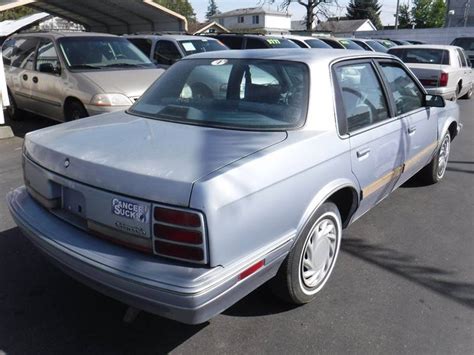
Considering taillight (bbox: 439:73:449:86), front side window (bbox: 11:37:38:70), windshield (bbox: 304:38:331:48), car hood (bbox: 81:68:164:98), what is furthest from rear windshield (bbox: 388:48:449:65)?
front side window (bbox: 11:37:38:70)

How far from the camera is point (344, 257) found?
12.0 ft

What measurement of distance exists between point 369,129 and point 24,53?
714 cm


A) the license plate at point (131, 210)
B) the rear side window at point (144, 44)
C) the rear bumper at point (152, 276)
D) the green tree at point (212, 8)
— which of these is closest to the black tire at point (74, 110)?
the rear side window at point (144, 44)

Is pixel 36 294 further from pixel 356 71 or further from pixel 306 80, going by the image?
pixel 356 71

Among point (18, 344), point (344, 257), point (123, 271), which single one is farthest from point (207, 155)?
point (344, 257)

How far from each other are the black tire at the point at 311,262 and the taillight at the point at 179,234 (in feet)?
2.31

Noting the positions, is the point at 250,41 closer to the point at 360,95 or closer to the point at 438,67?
the point at 438,67

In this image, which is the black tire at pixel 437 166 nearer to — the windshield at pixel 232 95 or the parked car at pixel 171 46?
the windshield at pixel 232 95

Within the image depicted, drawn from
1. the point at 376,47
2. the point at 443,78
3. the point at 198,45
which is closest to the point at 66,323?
the point at 198,45

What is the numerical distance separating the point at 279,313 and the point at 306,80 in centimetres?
154

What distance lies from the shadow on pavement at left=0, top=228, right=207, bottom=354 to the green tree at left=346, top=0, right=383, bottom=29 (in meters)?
77.7

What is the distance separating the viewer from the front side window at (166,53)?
10062mm

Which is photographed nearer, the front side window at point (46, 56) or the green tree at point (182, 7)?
the front side window at point (46, 56)

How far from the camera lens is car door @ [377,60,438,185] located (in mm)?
3975
